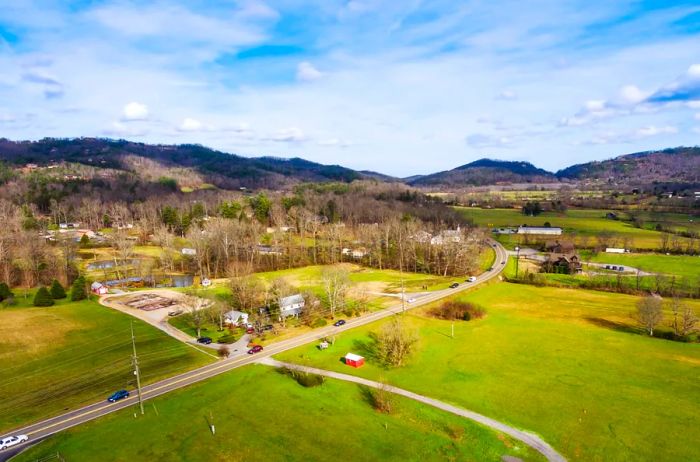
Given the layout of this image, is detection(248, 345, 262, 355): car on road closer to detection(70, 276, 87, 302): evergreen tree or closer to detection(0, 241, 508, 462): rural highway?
detection(0, 241, 508, 462): rural highway

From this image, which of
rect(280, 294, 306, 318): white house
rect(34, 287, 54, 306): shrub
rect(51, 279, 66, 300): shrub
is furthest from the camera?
rect(51, 279, 66, 300): shrub

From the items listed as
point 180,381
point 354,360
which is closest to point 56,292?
point 180,381

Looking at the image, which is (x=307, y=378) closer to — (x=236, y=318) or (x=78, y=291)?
(x=236, y=318)

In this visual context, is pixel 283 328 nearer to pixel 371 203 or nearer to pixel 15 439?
pixel 15 439

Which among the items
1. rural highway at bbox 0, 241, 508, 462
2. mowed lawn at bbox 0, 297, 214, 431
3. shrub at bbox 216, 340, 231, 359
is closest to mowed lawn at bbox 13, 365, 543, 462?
rural highway at bbox 0, 241, 508, 462

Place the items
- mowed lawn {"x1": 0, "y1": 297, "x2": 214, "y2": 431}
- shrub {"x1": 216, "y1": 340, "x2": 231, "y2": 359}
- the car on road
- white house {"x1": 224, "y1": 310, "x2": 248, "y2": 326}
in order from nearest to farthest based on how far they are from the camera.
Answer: mowed lawn {"x1": 0, "y1": 297, "x2": 214, "y2": 431}
shrub {"x1": 216, "y1": 340, "x2": 231, "y2": 359}
the car on road
white house {"x1": 224, "y1": 310, "x2": 248, "y2": 326}

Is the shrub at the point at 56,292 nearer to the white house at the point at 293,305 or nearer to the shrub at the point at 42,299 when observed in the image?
the shrub at the point at 42,299
